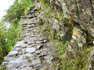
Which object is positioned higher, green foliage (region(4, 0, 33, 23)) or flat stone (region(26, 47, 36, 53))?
green foliage (region(4, 0, 33, 23))

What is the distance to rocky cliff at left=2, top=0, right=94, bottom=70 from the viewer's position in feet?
10.6

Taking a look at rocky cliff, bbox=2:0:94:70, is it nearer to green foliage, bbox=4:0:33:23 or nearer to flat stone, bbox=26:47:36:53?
flat stone, bbox=26:47:36:53

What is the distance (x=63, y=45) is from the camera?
4820mm

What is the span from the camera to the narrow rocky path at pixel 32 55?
4.44m

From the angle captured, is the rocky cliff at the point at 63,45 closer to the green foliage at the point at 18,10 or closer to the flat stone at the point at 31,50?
the flat stone at the point at 31,50

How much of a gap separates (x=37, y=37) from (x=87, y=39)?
3953 millimetres

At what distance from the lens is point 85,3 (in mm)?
3098

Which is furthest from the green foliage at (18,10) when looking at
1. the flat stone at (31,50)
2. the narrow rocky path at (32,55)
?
the flat stone at (31,50)

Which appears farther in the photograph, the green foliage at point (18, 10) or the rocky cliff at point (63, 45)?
the green foliage at point (18, 10)

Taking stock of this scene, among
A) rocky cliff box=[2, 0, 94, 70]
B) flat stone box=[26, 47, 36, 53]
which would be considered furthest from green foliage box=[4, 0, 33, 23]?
flat stone box=[26, 47, 36, 53]

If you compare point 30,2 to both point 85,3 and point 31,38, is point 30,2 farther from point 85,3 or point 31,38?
point 85,3

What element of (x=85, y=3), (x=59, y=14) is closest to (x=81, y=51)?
(x=85, y=3)

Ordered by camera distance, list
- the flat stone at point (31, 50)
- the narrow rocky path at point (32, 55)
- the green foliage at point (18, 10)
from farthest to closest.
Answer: the green foliage at point (18, 10) → the flat stone at point (31, 50) → the narrow rocky path at point (32, 55)

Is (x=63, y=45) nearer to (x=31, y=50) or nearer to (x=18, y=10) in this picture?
(x=31, y=50)
